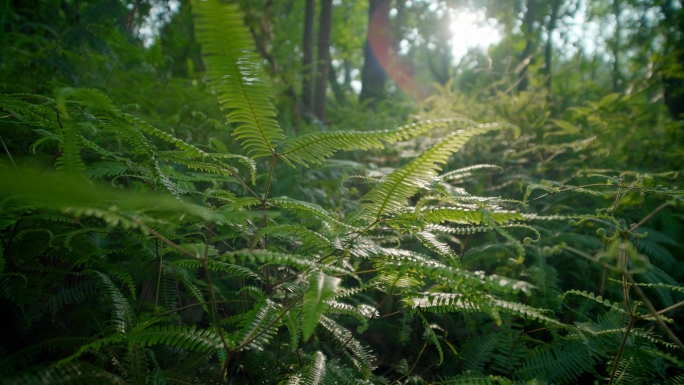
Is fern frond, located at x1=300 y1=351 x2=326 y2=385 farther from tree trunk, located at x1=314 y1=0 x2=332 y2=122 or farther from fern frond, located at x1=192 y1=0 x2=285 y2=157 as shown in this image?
tree trunk, located at x1=314 y1=0 x2=332 y2=122

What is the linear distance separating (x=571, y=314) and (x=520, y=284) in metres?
1.79

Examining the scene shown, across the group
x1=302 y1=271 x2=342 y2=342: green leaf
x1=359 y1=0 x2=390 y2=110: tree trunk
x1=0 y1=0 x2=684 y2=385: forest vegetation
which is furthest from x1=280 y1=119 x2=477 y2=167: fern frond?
x1=359 y1=0 x2=390 y2=110: tree trunk

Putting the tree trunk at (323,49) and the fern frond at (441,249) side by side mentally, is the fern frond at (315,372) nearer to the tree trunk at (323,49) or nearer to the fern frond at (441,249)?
the fern frond at (441,249)

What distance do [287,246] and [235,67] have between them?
56.6 inches

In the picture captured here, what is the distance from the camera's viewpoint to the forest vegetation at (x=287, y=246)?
1.06 metres

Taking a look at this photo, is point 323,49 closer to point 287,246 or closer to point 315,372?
point 287,246

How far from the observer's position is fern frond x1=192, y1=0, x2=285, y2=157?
3.05 ft

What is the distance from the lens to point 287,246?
2.27 metres

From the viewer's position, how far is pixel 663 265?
2572 mm

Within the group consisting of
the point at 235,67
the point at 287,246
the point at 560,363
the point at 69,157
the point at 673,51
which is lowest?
the point at 560,363

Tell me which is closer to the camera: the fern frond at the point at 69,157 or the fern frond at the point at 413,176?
the fern frond at the point at 413,176

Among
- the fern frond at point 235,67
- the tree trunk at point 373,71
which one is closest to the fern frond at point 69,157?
the fern frond at point 235,67

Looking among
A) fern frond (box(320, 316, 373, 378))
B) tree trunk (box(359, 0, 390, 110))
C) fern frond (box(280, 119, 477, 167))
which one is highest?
tree trunk (box(359, 0, 390, 110))

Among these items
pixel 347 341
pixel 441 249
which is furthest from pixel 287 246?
pixel 441 249
